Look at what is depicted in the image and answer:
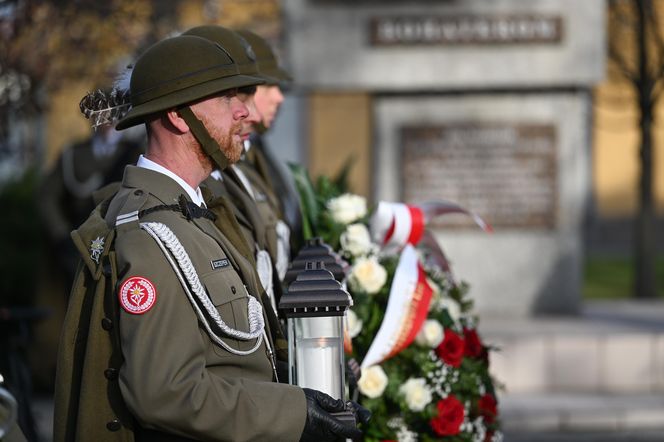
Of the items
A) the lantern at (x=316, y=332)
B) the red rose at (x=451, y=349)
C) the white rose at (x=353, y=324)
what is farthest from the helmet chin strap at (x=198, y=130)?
the red rose at (x=451, y=349)

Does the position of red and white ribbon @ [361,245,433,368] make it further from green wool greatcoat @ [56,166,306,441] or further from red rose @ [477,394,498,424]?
green wool greatcoat @ [56,166,306,441]

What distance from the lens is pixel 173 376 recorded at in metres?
2.69

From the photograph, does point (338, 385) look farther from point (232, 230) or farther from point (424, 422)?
point (424, 422)

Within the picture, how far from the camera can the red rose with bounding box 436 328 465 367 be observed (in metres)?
5.12

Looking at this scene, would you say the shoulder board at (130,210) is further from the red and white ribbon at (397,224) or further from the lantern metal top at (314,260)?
the red and white ribbon at (397,224)

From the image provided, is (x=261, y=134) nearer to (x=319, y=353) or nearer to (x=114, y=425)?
(x=319, y=353)

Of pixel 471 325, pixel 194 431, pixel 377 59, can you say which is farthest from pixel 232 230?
pixel 377 59

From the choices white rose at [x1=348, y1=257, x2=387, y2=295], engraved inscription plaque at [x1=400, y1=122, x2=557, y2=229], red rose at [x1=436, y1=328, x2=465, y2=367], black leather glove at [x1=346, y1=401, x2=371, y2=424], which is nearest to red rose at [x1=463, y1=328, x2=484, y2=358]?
red rose at [x1=436, y1=328, x2=465, y2=367]

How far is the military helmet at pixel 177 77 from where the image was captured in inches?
118

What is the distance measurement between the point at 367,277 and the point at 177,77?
2299 mm

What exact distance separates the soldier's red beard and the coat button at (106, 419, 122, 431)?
0.66 m

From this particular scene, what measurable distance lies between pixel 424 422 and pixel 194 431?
240 centimetres

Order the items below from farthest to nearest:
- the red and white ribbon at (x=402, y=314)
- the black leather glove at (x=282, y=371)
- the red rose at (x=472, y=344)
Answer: the red rose at (x=472, y=344)
the red and white ribbon at (x=402, y=314)
the black leather glove at (x=282, y=371)

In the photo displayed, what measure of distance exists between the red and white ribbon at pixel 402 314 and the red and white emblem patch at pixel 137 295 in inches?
90.5
